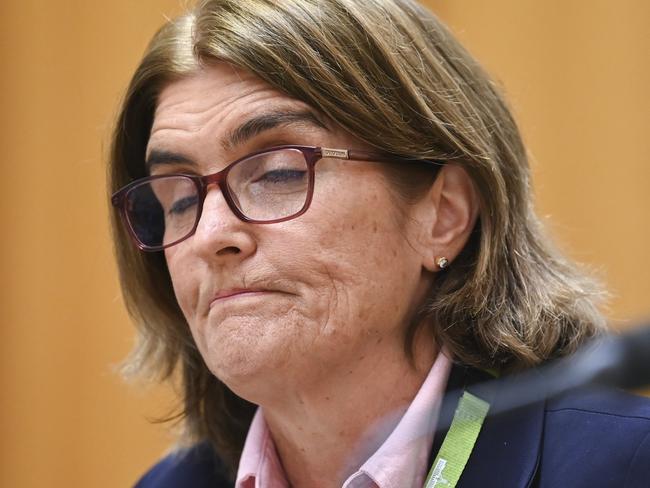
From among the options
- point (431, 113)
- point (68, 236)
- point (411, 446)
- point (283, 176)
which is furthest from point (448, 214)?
point (68, 236)

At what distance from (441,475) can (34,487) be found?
213 cm

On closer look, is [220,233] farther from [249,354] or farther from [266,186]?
[249,354]

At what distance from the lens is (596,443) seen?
1.51m

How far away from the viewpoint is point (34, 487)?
10.6ft

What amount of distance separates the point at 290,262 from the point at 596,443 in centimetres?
60

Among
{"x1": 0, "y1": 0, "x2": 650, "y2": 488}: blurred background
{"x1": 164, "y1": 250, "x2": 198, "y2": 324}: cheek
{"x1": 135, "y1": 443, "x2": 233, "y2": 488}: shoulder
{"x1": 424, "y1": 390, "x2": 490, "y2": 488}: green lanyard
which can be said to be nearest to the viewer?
{"x1": 424, "y1": 390, "x2": 490, "y2": 488}: green lanyard

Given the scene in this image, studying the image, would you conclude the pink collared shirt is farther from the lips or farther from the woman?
the lips

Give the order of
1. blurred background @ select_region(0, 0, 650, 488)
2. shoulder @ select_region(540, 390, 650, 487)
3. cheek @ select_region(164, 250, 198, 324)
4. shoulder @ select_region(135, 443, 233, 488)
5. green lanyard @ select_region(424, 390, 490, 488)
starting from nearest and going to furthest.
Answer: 1. shoulder @ select_region(540, 390, 650, 487)
2. green lanyard @ select_region(424, 390, 490, 488)
3. cheek @ select_region(164, 250, 198, 324)
4. shoulder @ select_region(135, 443, 233, 488)
5. blurred background @ select_region(0, 0, 650, 488)

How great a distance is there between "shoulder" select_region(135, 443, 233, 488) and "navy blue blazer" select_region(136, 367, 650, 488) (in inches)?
25.4

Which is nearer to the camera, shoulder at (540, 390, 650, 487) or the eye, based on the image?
shoulder at (540, 390, 650, 487)

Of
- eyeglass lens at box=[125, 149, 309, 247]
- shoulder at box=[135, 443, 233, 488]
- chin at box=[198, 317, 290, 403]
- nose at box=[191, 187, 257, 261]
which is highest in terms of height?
eyeglass lens at box=[125, 149, 309, 247]

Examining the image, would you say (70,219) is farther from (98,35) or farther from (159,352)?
(159,352)

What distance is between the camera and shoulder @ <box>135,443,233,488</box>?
206 cm

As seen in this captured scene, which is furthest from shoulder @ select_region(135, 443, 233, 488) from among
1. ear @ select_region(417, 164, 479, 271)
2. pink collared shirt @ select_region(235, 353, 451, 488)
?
ear @ select_region(417, 164, 479, 271)
